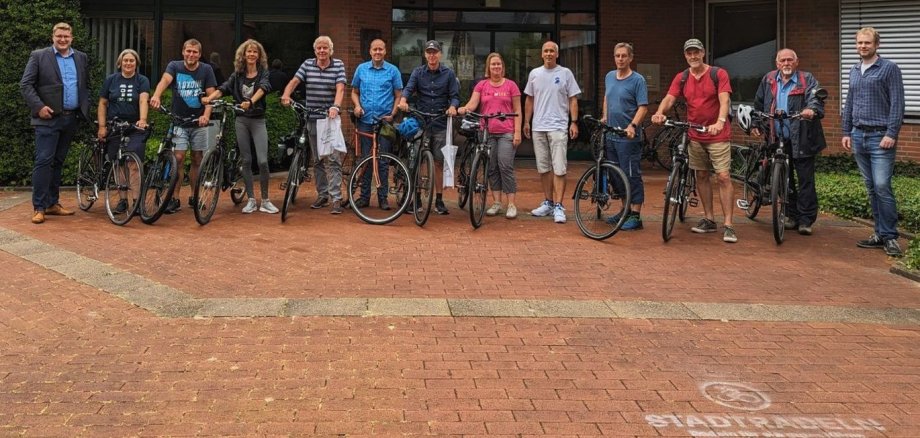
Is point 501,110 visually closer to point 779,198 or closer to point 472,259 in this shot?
point 472,259

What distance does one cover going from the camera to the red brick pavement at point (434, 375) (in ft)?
12.5

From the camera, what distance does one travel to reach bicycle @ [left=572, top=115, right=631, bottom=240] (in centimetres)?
810

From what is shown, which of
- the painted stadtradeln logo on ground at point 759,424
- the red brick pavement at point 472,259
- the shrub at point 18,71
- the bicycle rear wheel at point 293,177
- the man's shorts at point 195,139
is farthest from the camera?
the shrub at point 18,71

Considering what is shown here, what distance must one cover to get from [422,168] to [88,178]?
12.4 ft

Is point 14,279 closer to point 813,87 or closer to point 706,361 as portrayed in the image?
point 706,361

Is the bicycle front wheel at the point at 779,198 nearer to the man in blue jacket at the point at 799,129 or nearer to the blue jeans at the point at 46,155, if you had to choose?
the man in blue jacket at the point at 799,129

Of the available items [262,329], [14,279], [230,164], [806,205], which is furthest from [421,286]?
[806,205]

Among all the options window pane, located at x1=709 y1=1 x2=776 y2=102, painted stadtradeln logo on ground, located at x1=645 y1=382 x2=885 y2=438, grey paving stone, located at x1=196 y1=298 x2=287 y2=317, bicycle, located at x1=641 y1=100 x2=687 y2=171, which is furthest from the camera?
bicycle, located at x1=641 y1=100 x2=687 y2=171

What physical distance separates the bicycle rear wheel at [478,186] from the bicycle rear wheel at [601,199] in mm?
949

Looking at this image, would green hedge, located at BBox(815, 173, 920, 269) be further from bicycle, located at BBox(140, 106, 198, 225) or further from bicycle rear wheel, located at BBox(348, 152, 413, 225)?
bicycle, located at BBox(140, 106, 198, 225)

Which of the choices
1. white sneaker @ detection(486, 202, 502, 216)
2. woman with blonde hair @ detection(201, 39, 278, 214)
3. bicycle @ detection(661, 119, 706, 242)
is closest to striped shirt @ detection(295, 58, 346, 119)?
woman with blonde hair @ detection(201, 39, 278, 214)

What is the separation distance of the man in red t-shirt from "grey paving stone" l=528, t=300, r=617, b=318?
2.68 m

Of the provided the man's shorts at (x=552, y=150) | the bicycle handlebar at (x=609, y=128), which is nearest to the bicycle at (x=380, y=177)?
the man's shorts at (x=552, y=150)

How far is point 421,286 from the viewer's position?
20.4 ft
